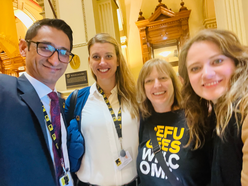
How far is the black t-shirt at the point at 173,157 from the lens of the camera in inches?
41.8

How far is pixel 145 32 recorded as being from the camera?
19.3ft

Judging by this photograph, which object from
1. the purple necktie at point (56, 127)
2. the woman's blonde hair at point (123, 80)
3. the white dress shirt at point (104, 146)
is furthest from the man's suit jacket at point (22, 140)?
the woman's blonde hair at point (123, 80)

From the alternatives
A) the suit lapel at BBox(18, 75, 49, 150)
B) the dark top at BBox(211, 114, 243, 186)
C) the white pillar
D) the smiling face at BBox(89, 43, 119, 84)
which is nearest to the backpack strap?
the smiling face at BBox(89, 43, 119, 84)

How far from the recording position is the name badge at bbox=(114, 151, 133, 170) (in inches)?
48.4

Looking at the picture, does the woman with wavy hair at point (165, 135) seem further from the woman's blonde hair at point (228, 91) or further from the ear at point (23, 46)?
the ear at point (23, 46)

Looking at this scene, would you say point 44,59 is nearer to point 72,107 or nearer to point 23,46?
point 23,46

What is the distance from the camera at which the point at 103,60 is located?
4.73 feet

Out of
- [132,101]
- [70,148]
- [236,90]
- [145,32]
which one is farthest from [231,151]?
[145,32]

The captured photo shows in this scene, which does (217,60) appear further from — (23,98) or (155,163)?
(23,98)

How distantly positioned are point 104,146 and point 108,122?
0.69ft

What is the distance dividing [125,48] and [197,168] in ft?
19.2

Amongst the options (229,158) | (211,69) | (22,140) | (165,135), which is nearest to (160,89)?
(165,135)

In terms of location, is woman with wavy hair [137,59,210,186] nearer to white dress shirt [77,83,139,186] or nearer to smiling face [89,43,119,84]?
white dress shirt [77,83,139,186]

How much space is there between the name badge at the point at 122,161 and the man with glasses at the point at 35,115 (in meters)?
0.41
